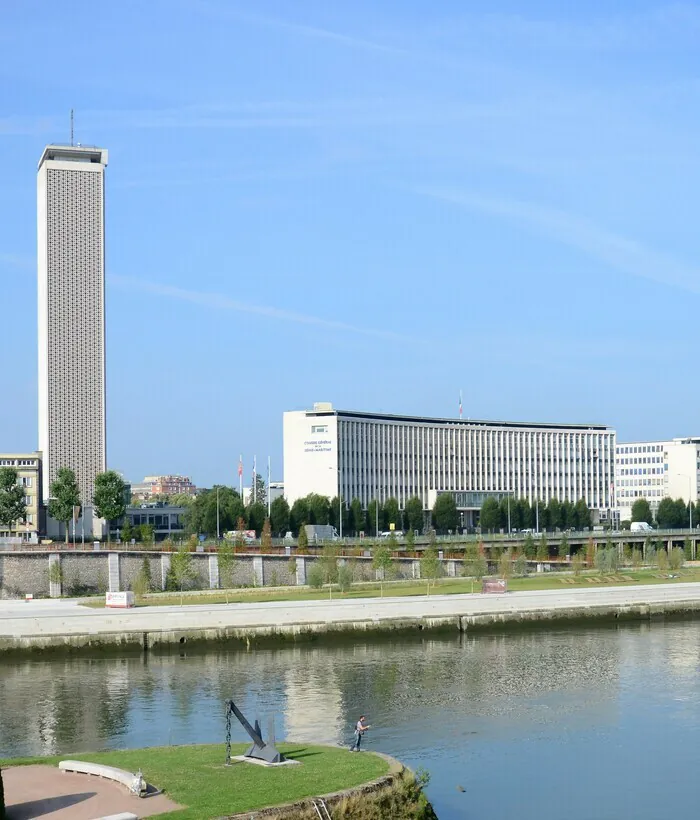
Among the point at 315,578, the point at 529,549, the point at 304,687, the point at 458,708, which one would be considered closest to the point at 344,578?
the point at 315,578

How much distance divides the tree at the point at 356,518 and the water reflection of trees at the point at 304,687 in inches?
4341

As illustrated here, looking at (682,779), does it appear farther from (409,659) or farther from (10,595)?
(10,595)

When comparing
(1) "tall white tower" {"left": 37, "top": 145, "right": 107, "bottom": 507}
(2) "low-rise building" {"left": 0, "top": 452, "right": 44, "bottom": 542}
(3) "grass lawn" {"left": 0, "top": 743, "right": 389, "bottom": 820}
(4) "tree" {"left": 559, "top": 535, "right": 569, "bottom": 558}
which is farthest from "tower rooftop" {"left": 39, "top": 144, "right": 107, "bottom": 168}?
(3) "grass lawn" {"left": 0, "top": 743, "right": 389, "bottom": 820}

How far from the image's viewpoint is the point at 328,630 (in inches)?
3201

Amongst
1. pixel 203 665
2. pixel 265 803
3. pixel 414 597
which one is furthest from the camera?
pixel 414 597

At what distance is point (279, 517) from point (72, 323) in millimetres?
44411

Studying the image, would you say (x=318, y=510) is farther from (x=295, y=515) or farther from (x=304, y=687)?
(x=304, y=687)

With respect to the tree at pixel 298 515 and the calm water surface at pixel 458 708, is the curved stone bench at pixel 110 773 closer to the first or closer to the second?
the calm water surface at pixel 458 708

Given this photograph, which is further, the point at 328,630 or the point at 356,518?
the point at 356,518

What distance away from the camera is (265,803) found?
3095 cm

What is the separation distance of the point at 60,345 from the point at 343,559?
80.5m

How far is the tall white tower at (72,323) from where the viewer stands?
191m

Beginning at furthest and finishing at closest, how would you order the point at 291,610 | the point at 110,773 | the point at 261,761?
the point at 291,610 < the point at 261,761 < the point at 110,773

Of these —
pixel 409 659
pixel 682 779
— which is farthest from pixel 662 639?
pixel 682 779
